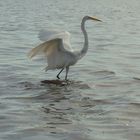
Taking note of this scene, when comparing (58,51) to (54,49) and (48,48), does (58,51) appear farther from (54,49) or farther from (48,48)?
(48,48)

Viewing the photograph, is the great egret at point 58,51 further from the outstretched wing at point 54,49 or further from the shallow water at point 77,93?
the shallow water at point 77,93

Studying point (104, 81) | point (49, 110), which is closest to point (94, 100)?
point (49, 110)

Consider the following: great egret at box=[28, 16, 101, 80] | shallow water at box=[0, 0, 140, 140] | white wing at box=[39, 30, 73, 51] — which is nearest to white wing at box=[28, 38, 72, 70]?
great egret at box=[28, 16, 101, 80]

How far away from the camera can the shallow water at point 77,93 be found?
7.41 meters

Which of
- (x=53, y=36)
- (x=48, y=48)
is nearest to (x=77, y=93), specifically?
(x=53, y=36)

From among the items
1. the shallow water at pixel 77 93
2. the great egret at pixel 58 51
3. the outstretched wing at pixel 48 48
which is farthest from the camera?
the great egret at pixel 58 51

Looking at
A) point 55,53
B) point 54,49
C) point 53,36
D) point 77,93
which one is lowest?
point 77,93

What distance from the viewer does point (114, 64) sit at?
43.9 ft

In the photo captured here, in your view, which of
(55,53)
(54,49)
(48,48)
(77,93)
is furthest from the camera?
(55,53)

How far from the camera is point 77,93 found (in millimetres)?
10320

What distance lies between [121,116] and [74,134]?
1295 millimetres

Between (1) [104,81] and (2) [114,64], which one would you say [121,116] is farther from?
(2) [114,64]

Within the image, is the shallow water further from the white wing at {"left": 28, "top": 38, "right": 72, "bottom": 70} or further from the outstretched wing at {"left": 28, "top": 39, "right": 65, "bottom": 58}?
the outstretched wing at {"left": 28, "top": 39, "right": 65, "bottom": 58}

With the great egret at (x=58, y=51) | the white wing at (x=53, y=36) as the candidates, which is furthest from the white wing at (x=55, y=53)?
the white wing at (x=53, y=36)
